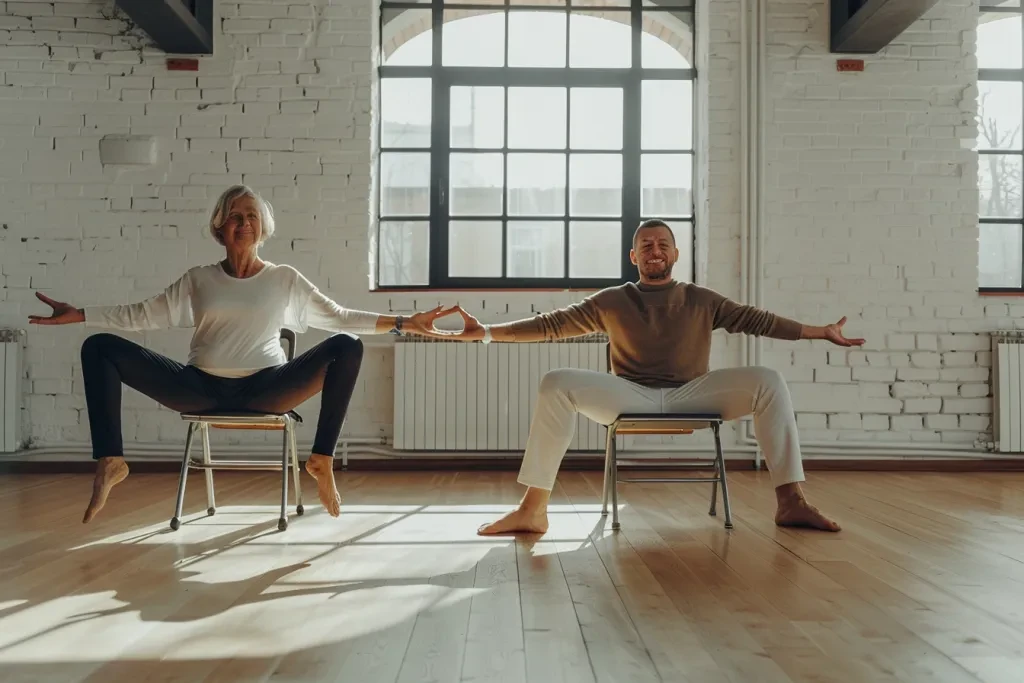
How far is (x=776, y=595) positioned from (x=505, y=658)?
854 mm

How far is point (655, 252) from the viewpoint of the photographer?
3588 mm

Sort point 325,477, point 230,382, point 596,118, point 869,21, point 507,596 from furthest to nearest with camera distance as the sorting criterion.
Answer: point 596,118 → point 869,21 → point 230,382 → point 325,477 → point 507,596

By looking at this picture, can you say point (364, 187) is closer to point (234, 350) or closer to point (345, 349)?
point (234, 350)

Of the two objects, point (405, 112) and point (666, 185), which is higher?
point (405, 112)

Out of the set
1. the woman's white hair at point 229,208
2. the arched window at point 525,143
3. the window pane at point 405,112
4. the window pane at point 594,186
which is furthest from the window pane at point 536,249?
Result: the woman's white hair at point 229,208

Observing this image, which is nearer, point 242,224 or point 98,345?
point 98,345

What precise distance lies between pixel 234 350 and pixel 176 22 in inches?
96.6

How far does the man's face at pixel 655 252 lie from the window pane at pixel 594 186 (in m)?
2.23

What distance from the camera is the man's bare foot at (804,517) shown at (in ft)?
10.9

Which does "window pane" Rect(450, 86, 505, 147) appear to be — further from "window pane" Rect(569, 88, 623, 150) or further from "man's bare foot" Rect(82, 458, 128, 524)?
"man's bare foot" Rect(82, 458, 128, 524)

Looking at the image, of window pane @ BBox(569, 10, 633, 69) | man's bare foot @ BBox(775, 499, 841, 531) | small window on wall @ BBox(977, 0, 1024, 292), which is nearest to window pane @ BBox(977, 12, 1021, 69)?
small window on wall @ BBox(977, 0, 1024, 292)

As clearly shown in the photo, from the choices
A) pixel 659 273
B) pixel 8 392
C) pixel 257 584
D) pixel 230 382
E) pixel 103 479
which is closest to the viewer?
pixel 257 584

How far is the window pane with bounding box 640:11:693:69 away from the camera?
19.5 ft

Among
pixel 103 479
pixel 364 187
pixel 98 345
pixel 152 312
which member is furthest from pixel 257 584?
pixel 364 187
